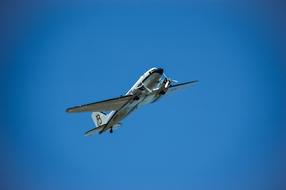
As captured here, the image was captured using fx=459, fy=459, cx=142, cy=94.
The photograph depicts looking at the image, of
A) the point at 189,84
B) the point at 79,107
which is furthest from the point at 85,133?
the point at 189,84

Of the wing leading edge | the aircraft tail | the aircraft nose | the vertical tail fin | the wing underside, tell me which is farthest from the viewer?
the vertical tail fin

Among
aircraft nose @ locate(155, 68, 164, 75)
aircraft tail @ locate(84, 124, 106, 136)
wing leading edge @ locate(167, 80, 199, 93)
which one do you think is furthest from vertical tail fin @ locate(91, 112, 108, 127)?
aircraft nose @ locate(155, 68, 164, 75)

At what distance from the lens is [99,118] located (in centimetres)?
6319

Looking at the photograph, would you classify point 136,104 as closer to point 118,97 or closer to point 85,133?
point 118,97

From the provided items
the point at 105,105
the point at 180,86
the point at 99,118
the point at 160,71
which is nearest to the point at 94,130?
the point at 105,105

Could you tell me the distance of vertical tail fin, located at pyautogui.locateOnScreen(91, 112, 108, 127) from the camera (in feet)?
202

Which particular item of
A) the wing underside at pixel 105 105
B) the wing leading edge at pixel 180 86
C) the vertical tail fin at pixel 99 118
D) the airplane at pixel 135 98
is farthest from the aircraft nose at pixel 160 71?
the vertical tail fin at pixel 99 118

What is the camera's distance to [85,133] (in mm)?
57500

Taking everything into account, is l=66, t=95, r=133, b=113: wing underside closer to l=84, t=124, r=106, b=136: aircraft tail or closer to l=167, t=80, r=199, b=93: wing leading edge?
l=84, t=124, r=106, b=136: aircraft tail

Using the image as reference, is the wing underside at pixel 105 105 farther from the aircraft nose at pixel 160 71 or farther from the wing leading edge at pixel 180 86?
the wing leading edge at pixel 180 86

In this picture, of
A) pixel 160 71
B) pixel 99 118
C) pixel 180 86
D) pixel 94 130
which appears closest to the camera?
pixel 160 71

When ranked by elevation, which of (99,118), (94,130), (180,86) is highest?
(180,86)

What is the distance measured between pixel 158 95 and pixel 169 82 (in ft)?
6.80

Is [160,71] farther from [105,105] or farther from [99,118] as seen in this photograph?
[99,118]
